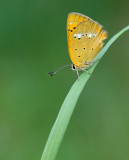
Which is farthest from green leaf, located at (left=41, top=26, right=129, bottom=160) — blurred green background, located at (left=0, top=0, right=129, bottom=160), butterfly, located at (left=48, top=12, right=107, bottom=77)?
blurred green background, located at (left=0, top=0, right=129, bottom=160)

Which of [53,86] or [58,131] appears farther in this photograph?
[53,86]

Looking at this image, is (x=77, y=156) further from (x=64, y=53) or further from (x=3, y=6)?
(x=3, y=6)

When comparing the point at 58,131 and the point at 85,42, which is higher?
the point at 85,42

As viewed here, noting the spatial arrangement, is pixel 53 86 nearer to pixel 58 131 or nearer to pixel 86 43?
pixel 86 43

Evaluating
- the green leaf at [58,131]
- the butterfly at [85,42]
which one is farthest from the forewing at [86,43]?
the green leaf at [58,131]

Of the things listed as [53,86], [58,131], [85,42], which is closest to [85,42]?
[85,42]

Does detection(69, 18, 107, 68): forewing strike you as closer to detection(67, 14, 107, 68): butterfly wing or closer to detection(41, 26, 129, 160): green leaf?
detection(67, 14, 107, 68): butterfly wing

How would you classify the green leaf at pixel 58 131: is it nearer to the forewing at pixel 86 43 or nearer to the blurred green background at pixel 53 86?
the forewing at pixel 86 43
